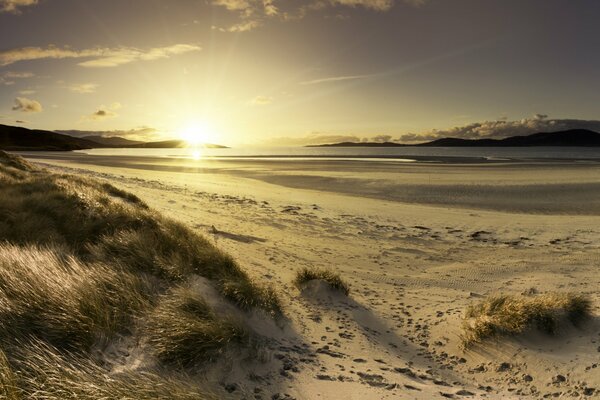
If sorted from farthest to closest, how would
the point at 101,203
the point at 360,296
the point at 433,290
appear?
1. the point at 101,203
2. the point at 433,290
3. the point at 360,296

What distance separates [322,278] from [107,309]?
420cm

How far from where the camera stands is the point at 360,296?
7414 millimetres

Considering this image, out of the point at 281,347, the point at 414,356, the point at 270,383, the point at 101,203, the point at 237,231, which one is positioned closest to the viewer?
the point at 270,383

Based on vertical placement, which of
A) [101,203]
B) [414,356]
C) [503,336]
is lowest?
[414,356]

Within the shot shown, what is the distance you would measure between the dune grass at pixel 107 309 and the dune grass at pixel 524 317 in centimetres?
298

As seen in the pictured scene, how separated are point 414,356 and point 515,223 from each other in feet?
39.2

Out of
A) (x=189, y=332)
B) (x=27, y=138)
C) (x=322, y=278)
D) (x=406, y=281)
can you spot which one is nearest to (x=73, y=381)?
(x=189, y=332)

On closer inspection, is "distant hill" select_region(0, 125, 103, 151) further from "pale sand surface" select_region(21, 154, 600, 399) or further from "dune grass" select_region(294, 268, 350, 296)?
"dune grass" select_region(294, 268, 350, 296)

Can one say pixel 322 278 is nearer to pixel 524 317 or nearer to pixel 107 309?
pixel 524 317

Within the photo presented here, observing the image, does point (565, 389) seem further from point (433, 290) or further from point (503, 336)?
point (433, 290)

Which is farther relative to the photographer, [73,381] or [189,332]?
[189,332]

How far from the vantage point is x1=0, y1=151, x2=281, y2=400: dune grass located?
311 cm

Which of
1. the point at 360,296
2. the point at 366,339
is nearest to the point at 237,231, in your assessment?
the point at 360,296

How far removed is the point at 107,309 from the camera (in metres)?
4.22
